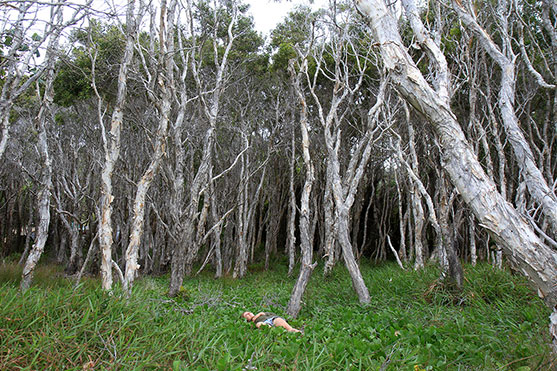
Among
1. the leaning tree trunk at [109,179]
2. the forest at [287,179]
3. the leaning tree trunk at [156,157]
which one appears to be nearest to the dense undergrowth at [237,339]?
the forest at [287,179]

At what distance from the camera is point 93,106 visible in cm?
1180

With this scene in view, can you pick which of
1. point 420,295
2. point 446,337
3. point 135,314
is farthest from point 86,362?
point 420,295

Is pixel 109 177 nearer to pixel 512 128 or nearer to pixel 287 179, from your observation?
pixel 512 128

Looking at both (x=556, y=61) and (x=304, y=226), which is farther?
(x=304, y=226)

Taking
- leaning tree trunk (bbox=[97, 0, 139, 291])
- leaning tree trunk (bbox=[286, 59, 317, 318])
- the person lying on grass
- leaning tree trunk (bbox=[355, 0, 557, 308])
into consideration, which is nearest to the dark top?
the person lying on grass

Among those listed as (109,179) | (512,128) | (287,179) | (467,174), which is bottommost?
(467,174)

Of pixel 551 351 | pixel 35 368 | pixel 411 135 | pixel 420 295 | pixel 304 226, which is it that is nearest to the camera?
pixel 35 368

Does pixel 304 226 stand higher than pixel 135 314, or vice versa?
pixel 304 226

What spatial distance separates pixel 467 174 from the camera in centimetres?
290

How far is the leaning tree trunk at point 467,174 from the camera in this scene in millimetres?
2594

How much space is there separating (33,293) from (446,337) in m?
4.12

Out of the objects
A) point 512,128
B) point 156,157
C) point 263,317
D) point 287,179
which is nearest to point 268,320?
point 263,317

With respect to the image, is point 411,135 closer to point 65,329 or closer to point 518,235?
point 518,235

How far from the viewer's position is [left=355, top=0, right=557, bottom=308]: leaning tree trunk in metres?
2.59
